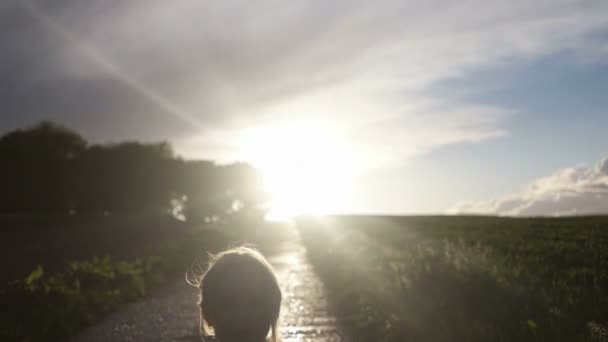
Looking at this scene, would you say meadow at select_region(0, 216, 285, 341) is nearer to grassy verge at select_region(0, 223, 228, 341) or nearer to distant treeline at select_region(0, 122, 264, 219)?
grassy verge at select_region(0, 223, 228, 341)

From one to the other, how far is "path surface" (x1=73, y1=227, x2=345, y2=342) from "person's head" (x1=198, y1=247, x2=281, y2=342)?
6.29 metres

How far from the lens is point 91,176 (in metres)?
55.2

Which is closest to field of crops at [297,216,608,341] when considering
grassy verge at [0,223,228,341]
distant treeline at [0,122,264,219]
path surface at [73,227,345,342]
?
path surface at [73,227,345,342]

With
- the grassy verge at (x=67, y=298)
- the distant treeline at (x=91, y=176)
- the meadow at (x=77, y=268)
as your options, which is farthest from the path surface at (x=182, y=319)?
the distant treeline at (x=91, y=176)

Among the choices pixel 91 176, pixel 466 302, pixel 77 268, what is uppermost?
pixel 91 176

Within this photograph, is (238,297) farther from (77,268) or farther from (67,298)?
(77,268)

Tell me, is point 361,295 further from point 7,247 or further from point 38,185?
point 38,185

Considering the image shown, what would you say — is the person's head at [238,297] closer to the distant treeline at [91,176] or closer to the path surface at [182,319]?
the path surface at [182,319]

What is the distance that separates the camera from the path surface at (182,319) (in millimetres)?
9820

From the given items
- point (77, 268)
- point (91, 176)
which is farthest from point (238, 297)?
point (91, 176)

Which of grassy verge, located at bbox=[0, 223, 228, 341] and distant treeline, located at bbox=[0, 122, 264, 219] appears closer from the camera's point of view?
grassy verge, located at bbox=[0, 223, 228, 341]

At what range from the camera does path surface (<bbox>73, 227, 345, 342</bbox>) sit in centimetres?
982

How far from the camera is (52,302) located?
1099 cm

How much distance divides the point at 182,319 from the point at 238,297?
9.11 m
